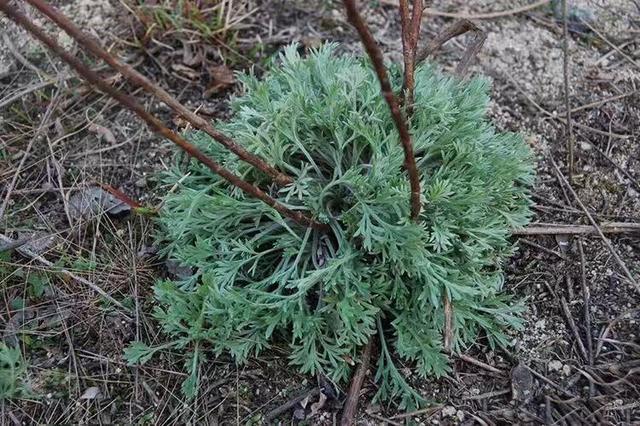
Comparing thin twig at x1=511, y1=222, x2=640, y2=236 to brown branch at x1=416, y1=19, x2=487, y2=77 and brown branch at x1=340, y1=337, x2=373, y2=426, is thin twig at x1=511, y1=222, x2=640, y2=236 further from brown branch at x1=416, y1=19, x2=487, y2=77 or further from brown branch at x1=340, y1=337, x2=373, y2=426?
brown branch at x1=340, y1=337, x2=373, y2=426

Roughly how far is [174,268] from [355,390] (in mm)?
882

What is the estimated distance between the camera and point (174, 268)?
8.92 ft

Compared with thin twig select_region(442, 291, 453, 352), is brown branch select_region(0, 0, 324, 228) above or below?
above

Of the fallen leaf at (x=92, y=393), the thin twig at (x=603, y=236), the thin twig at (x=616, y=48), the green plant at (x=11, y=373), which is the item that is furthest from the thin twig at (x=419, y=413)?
the thin twig at (x=616, y=48)

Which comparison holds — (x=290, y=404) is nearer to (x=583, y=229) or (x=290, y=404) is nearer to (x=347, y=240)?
(x=347, y=240)

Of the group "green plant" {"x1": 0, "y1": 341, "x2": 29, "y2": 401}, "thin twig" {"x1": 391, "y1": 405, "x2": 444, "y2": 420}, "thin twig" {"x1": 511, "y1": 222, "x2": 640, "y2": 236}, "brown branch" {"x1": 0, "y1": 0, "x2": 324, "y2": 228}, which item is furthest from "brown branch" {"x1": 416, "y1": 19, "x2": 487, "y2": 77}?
"green plant" {"x1": 0, "y1": 341, "x2": 29, "y2": 401}

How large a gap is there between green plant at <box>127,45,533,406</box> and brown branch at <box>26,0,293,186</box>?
0.78 ft

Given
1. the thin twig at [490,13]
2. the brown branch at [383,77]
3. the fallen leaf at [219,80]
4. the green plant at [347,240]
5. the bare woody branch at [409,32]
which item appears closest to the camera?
the brown branch at [383,77]

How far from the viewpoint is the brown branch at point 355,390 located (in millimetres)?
2377

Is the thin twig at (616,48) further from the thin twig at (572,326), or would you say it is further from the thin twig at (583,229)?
the thin twig at (572,326)

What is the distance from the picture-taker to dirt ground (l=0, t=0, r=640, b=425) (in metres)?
2.45

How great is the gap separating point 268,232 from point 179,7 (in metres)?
1.56

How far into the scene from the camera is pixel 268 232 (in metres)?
2.51

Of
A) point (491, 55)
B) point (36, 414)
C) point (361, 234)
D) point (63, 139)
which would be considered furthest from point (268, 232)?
point (491, 55)
